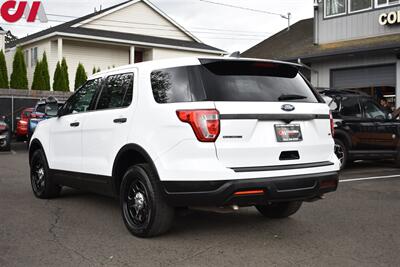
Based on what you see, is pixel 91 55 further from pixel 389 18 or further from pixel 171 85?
pixel 171 85

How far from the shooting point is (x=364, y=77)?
17.1m

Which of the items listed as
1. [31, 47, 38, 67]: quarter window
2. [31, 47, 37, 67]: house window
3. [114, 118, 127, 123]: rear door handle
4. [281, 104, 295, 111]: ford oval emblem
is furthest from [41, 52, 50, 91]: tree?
[281, 104, 295, 111]: ford oval emblem

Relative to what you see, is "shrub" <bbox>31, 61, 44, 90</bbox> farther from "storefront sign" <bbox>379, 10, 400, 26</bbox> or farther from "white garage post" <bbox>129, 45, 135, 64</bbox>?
"storefront sign" <bbox>379, 10, 400, 26</bbox>

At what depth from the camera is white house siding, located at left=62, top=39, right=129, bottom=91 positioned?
3058 centimetres

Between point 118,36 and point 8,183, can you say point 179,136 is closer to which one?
point 8,183

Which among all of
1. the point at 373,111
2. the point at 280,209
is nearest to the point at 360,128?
the point at 373,111

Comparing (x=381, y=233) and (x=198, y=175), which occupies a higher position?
(x=198, y=175)

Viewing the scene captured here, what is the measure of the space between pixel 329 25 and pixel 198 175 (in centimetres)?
1580

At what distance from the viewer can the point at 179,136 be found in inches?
179

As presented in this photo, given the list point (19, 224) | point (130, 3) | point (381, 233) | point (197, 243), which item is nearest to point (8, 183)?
point (19, 224)

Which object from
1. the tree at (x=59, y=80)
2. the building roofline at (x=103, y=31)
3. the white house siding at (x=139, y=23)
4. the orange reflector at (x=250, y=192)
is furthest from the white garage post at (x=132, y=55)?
the orange reflector at (x=250, y=192)

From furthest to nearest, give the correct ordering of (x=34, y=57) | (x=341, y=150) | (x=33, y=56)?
(x=33, y=56) < (x=34, y=57) < (x=341, y=150)

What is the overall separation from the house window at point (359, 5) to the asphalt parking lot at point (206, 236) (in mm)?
11910

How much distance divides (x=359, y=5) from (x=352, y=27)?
0.80 m
